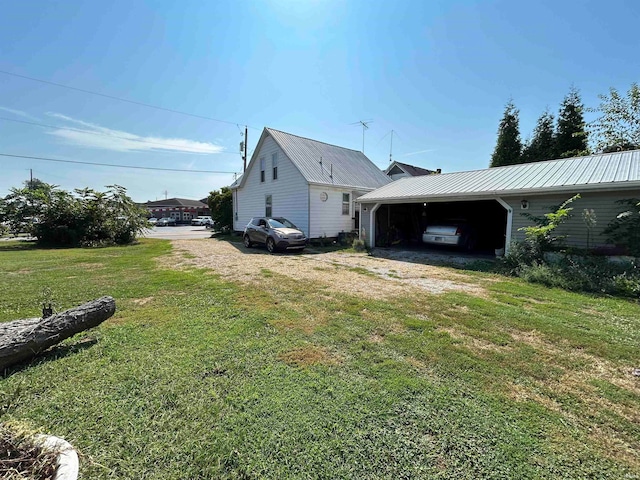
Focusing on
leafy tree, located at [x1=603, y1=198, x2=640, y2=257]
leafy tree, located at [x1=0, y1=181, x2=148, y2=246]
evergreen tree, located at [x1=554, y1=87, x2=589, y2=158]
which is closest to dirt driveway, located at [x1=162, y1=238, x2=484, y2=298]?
leafy tree, located at [x1=603, y1=198, x2=640, y2=257]

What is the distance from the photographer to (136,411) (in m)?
2.08

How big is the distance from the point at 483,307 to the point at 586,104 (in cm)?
2693

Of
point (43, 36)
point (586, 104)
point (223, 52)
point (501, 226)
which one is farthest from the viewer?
point (586, 104)

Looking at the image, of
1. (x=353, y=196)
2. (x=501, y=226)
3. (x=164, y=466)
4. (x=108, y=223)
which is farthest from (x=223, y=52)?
(x=501, y=226)

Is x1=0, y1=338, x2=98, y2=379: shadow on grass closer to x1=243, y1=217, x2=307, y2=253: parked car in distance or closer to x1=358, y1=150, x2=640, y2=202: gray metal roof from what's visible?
x1=243, y1=217, x2=307, y2=253: parked car in distance

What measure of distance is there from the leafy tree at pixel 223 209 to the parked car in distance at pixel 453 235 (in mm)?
15698

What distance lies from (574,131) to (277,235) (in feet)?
80.1

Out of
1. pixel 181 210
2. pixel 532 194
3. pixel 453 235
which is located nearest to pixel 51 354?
pixel 532 194

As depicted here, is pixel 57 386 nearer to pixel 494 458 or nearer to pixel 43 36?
pixel 494 458

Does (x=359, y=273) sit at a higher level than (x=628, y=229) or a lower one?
lower

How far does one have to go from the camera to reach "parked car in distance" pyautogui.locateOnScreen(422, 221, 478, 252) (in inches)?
429

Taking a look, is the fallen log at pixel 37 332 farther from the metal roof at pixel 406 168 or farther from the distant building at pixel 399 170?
the metal roof at pixel 406 168

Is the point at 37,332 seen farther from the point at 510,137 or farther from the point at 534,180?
the point at 510,137

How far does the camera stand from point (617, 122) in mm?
21781
